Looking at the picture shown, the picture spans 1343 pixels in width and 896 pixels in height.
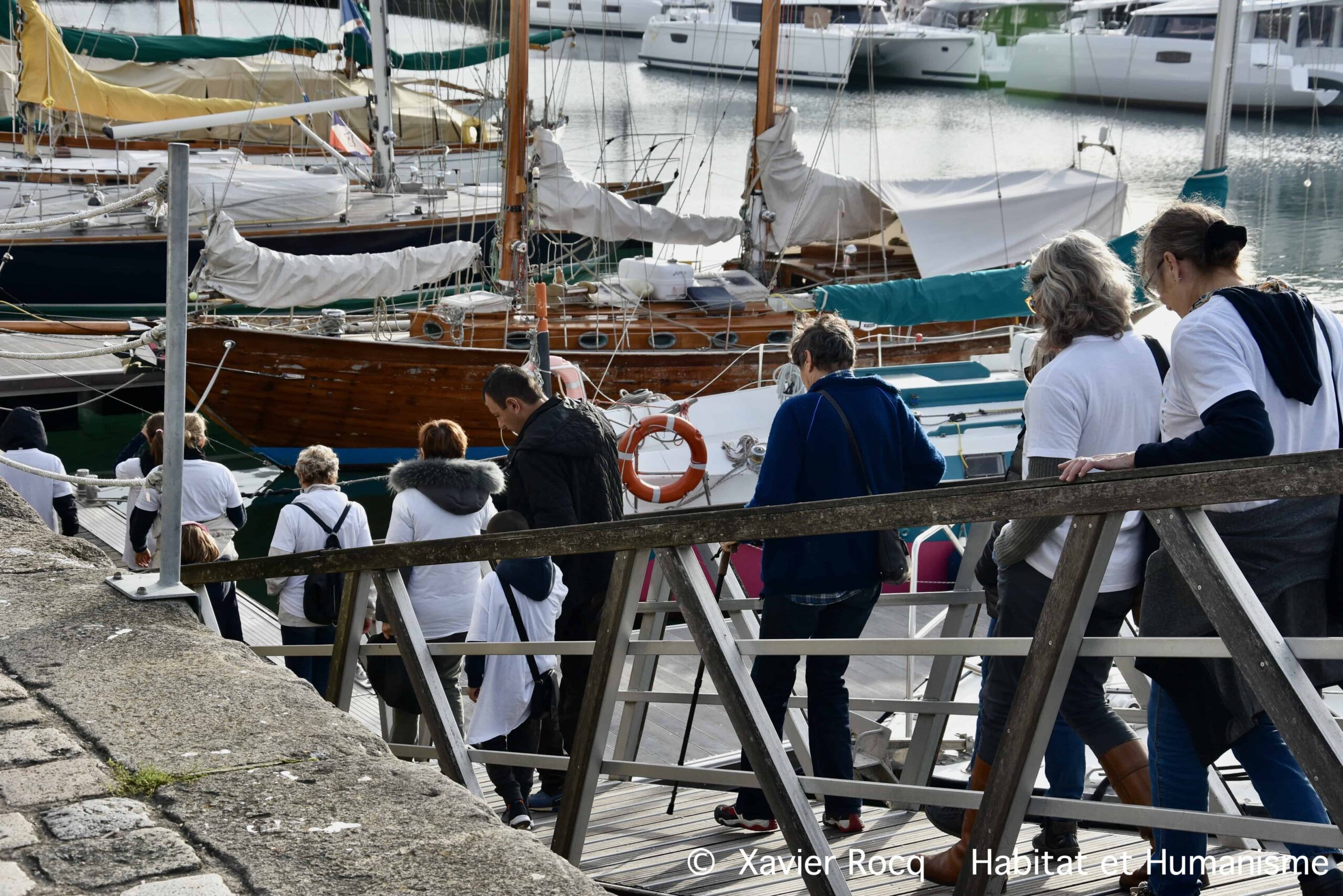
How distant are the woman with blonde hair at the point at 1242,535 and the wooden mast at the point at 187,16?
2886 cm

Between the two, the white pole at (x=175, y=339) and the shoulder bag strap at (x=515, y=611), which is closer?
the white pole at (x=175, y=339)

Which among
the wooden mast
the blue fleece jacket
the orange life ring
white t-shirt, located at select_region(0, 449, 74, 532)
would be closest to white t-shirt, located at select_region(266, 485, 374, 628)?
the blue fleece jacket

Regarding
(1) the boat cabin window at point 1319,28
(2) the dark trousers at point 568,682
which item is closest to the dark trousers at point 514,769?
(2) the dark trousers at point 568,682

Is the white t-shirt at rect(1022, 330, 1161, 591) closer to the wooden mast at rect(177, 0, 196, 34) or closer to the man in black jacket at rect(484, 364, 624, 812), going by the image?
the man in black jacket at rect(484, 364, 624, 812)

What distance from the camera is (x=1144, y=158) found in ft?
116

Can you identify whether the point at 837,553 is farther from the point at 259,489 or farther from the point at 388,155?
the point at 388,155

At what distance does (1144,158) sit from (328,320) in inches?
1046

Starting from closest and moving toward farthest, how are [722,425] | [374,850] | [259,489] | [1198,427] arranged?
[374,850], [1198,427], [722,425], [259,489]

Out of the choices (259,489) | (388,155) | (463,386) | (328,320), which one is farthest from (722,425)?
(388,155)

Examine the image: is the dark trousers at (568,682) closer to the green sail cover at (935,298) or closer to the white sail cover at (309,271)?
the green sail cover at (935,298)

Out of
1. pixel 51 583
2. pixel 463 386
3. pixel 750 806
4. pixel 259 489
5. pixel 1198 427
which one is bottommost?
pixel 259 489

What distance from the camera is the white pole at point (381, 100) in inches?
756

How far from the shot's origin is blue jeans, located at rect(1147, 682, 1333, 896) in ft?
7.93

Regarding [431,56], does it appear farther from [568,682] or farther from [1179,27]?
[1179,27]
